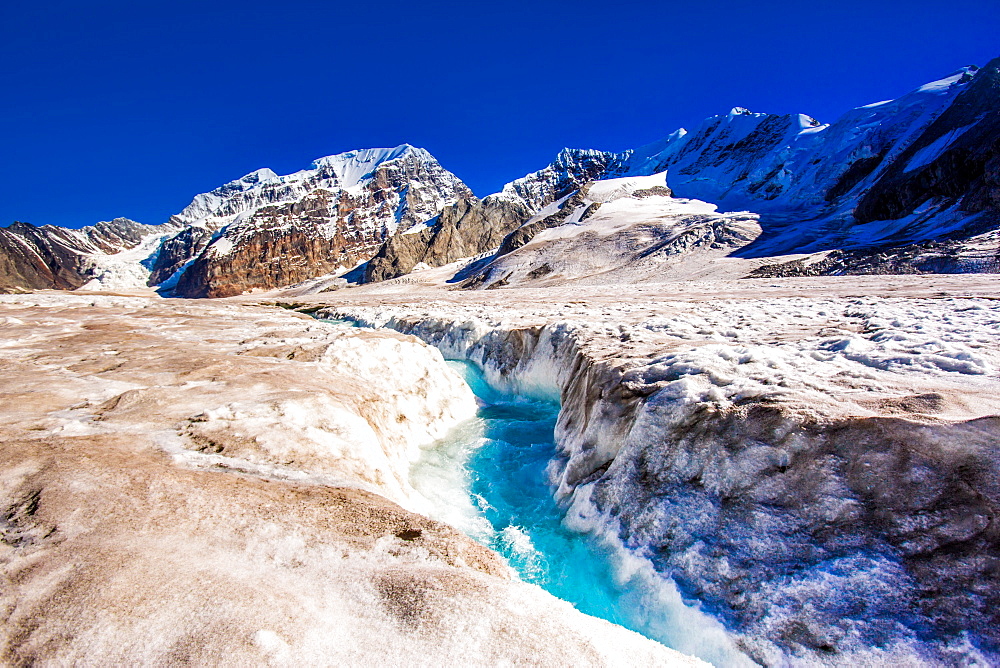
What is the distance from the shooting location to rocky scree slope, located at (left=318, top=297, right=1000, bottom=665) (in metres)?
3.75

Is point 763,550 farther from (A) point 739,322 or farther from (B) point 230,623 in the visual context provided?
(A) point 739,322

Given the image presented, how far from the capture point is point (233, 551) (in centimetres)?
394

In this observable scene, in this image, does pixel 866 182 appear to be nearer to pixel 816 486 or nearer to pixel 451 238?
pixel 816 486

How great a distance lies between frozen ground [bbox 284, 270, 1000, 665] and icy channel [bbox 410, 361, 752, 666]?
0.24 meters

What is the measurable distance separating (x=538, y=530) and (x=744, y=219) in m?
91.5

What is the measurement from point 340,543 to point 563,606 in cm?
231

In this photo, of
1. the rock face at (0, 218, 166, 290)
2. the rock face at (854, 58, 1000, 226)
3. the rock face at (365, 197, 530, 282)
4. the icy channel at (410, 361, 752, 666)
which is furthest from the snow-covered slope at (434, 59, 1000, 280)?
the rock face at (0, 218, 166, 290)

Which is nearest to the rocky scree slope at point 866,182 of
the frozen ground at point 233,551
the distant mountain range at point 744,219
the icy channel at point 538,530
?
the distant mountain range at point 744,219

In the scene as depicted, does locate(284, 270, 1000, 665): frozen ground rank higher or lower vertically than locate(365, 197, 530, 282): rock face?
lower

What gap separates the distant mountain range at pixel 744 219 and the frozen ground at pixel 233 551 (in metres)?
46.9

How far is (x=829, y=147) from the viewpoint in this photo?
4215 inches

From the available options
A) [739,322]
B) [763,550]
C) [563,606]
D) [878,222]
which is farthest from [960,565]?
[878,222]

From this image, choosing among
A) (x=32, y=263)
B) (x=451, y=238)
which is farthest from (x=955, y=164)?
(x=32, y=263)

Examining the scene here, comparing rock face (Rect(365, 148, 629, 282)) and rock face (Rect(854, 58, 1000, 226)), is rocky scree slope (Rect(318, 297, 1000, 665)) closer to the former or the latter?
rock face (Rect(854, 58, 1000, 226))
